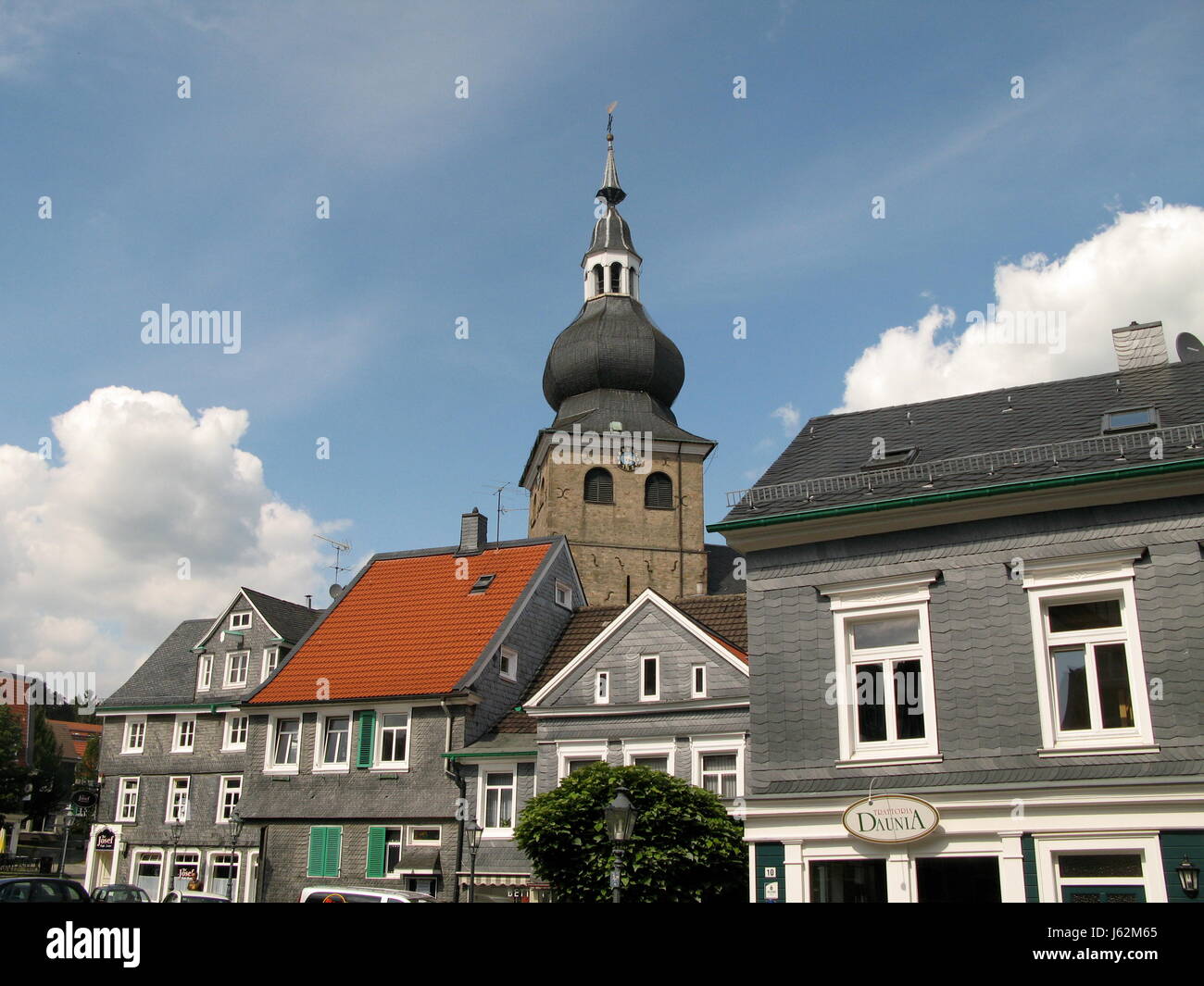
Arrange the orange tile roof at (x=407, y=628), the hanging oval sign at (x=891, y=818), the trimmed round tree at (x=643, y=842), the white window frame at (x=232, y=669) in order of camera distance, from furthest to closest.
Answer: the white window frame at (x=232, y=669), the orange tile roof at (x=407, y=628), the trimmed round tree at (x=643, y=842), the hanging oval sign at (x=891, y=818)

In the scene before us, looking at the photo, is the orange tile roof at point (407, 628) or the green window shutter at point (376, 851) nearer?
the green window shutter at point (376, 851)

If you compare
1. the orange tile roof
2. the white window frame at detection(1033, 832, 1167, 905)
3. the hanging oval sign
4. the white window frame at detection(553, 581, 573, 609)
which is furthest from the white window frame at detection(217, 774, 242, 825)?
the white window frame at detection(1033, 832, 1167, 905)

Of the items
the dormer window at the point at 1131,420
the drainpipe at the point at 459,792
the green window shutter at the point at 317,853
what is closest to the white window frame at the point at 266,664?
the green window shutter at the point at 317,853

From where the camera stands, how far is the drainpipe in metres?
27.5

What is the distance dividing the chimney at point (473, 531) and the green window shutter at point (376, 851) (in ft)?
30.7

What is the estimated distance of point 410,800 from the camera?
94.1ft

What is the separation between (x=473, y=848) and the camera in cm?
2648

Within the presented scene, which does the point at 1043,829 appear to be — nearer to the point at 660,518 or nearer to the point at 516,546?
the point at 516,546

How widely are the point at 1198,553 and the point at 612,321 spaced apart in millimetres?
44951

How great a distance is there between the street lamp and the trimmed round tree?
433cm

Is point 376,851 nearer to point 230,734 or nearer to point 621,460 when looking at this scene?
point 230,734

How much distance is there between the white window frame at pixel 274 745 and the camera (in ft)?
101

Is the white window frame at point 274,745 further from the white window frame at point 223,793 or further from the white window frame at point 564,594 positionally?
the white window frame at point 564,594
